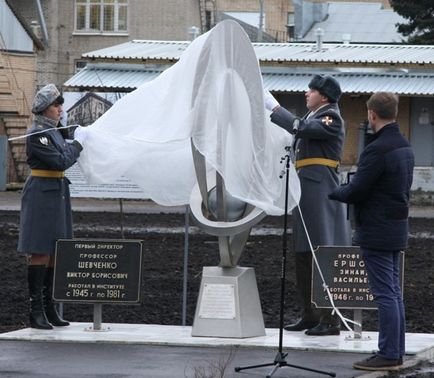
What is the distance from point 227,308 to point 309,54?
31.2 metres

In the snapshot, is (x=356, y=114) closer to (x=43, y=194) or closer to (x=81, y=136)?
Answer: (x=81, y=136)

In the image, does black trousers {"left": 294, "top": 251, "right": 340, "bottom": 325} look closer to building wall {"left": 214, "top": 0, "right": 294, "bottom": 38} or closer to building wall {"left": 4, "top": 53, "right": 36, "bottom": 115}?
building wall {"left": 4, "top": 53, "right": 36, "bottom": 115}

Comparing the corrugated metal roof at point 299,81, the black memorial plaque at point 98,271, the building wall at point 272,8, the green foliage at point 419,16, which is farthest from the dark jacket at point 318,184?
the building wall at point 272,8

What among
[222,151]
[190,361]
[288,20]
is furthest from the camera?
[288,20]

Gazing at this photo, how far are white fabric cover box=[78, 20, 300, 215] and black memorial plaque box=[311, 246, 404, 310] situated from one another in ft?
1.78

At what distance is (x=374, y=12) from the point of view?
73500mm

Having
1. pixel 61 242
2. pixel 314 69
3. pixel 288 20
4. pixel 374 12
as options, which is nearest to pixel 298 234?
pixel 61 242

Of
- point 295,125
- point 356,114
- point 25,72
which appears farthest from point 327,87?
point 25,72

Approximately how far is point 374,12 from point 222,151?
6384 cm

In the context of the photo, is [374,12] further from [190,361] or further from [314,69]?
[190,361]

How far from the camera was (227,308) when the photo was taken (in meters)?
11.1

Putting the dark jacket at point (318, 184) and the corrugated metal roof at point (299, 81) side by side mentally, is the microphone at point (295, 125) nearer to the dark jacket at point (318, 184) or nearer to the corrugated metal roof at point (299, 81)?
the dark jacket at point (318, 184)

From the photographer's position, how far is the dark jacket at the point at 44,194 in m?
11.5

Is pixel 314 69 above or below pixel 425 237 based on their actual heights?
above
